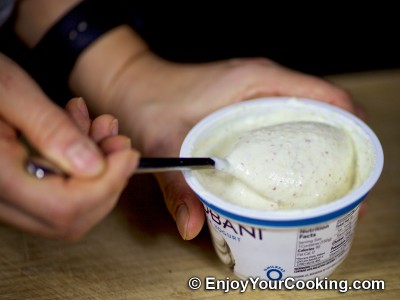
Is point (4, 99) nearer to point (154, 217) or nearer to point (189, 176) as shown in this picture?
point (189, 176)

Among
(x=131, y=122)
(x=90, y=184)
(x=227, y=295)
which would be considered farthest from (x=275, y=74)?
(x=90, y=184)

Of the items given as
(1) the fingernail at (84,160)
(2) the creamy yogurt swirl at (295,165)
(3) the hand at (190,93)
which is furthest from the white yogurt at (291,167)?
(1) the fingernail at (84,160)

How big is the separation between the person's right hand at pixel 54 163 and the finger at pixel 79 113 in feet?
0.26

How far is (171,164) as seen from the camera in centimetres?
68

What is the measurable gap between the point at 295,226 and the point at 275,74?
0.36m

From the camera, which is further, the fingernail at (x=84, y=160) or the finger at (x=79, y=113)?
the finger at (x=79, y=113)

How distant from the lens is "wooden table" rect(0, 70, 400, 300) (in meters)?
0.79

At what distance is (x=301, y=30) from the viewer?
1268 millimetres

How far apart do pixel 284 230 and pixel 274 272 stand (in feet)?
0.34

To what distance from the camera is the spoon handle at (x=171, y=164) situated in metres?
0.62

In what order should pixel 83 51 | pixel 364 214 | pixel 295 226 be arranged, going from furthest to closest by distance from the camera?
pixel 83 51, pixel 364 214, pixel 295 226

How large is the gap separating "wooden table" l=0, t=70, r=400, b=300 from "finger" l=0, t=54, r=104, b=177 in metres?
0.31

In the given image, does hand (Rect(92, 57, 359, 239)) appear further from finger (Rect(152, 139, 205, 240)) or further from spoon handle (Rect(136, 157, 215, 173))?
spoon handle (Rect(136, 157, 215, 173))

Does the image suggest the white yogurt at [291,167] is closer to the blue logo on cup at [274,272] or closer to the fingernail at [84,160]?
the blue logo on cup at [274,272]
